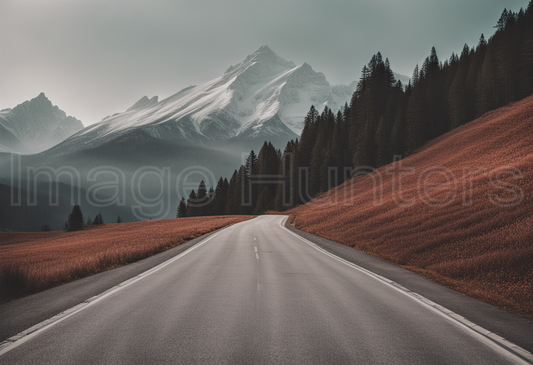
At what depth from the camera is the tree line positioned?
184 feet

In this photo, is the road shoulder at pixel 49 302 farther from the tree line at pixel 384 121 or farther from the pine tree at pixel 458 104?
the pine tree at pixel 458 104

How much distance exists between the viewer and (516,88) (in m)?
55.5

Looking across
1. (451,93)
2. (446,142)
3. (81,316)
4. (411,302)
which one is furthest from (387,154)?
(81,316)

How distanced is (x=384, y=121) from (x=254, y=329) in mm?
67438

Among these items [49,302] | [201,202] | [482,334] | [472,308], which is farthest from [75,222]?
[482,334]

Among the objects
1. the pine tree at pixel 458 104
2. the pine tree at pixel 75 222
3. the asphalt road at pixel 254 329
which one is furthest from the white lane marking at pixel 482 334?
the pine tree at pixel 75 222

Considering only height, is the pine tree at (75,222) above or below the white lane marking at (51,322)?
below

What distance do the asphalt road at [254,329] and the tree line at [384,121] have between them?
59455 millimetres

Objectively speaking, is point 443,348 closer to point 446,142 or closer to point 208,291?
point 208,291

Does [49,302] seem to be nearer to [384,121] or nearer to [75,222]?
[384,121]

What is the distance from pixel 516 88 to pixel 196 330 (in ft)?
244

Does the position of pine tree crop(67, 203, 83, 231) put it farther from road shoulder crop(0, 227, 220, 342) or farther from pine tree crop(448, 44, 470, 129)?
pine tree crop(448, 44, 470, 129)

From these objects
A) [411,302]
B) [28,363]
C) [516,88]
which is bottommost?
[411,302]

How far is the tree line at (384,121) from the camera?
56.0 meters
